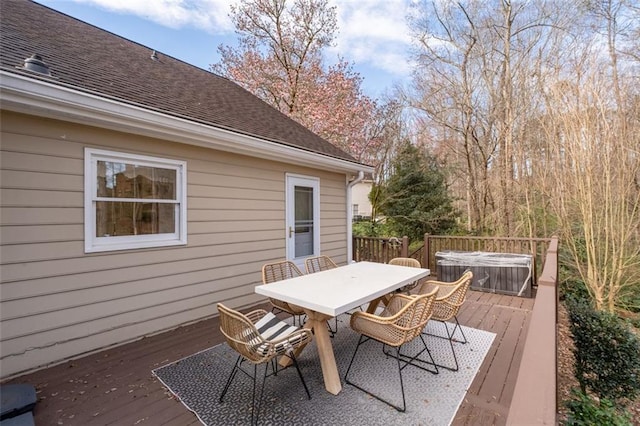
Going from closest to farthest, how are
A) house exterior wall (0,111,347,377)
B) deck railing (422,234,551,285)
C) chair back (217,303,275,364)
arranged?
1. chair back (217,303,275,364)
2. house exterior wall (0,111,347,377)
3. deck railing (422,234,551,285)

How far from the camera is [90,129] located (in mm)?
3105

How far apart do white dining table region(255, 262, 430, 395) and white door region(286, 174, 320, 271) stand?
2.05m

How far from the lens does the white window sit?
3148mm

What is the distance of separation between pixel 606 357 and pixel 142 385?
180 inches

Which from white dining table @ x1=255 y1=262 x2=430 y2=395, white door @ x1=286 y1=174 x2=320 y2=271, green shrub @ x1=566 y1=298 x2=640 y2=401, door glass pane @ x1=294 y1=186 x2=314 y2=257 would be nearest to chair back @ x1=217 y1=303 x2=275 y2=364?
white dining table @ x1=255 y1=262 x2=430 y2=395

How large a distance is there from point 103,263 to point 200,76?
4289 millimetres

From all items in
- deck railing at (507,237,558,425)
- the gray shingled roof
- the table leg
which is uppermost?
the gray shingled roof

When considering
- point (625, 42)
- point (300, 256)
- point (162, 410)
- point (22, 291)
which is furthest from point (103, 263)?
point (625, 42)

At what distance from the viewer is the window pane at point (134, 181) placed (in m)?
3.26

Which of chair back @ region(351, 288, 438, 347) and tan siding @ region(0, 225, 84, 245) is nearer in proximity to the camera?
chair back @ region(351, 288, 438, 347)

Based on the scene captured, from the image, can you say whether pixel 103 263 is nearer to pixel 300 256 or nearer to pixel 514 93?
pixel 300 256

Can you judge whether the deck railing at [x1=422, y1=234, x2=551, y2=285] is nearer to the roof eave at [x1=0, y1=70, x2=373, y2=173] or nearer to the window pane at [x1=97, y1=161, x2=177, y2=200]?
the roof eave at [x1=0, y1=70, x2=373, y2=173]

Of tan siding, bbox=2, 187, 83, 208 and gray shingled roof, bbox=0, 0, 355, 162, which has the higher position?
gray shingled roof, bbox=0, 0, 355, 162

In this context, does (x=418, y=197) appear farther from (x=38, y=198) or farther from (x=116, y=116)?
(x=38, y=198)
